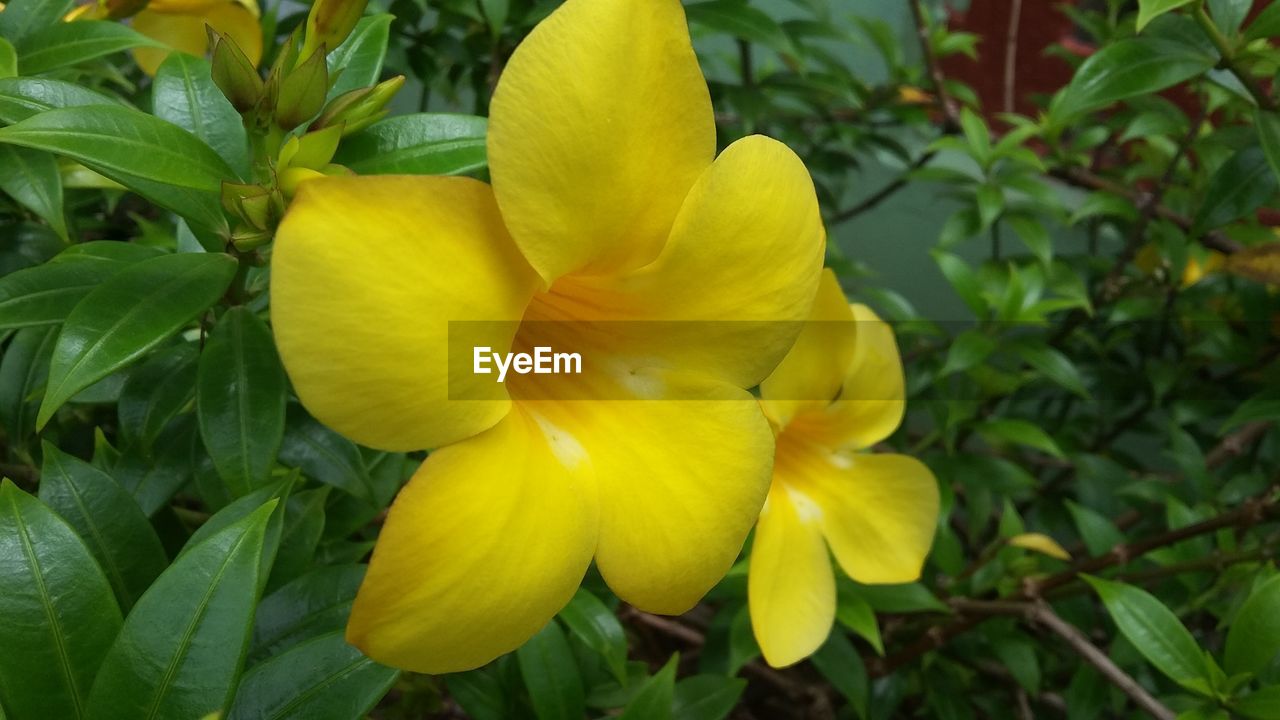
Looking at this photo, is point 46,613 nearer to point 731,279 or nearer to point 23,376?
point 23,376

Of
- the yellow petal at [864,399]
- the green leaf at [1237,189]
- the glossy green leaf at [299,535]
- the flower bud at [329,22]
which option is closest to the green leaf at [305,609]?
the glossy green leaf at [299,535]

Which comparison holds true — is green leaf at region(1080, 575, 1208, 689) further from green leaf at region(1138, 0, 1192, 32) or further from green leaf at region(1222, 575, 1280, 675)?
green leaf at region(1138, 0, 1192, 32)

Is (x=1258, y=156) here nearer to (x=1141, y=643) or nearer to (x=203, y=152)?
(x=1141, y=643)

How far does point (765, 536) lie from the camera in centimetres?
73

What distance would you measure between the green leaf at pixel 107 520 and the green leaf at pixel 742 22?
0.89m

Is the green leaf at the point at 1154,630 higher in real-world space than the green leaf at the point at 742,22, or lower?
lower

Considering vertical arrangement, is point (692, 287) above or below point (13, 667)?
above

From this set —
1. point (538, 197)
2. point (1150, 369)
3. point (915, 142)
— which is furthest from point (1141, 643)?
point (915, 142)

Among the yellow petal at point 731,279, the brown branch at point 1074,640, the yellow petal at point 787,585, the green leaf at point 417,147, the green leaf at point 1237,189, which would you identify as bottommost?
the brown branch at point 1074,640

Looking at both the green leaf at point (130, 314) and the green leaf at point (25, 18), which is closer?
the green leaf at point (130, 314)

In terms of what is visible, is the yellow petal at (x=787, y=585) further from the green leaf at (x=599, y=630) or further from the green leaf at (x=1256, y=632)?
the green leaf at (x=1256, y=632)

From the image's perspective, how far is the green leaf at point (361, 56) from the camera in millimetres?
633

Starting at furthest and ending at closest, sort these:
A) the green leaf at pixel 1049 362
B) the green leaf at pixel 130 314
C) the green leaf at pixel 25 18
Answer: the green leaf at pixel 1049 362
the green leaf at pixel 25 18
the green leaf at pixel 130 314

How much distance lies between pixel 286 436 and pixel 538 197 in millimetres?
300
